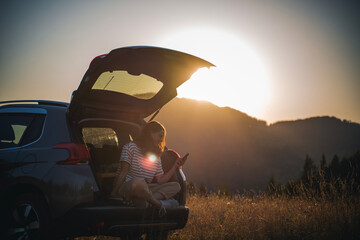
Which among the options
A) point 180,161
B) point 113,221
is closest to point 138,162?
point 180,161

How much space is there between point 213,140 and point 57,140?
7646 inches

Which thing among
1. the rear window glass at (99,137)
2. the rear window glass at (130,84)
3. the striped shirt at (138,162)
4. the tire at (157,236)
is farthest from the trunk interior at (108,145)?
the tire at (157,236)

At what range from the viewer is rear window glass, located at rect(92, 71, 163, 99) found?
4.36m

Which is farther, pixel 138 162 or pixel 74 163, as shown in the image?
pixel 138 162

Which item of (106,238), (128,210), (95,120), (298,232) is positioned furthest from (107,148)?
(298,232)

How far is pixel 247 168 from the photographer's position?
596 feet

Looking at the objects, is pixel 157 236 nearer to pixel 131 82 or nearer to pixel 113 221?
pixel 113 221

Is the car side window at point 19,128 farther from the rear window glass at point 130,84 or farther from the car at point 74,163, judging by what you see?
the rear window glass at point 130,84

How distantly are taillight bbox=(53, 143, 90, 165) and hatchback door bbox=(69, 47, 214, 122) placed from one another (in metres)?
0.47

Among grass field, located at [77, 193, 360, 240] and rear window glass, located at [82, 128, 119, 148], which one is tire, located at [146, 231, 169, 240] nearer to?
grass field, located at [77, 193, 360, 240]

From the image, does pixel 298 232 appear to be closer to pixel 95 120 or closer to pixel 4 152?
pixel 95 120

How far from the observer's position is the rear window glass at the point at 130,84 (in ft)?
14.3

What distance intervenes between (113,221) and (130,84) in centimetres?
197

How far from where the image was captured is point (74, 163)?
3.65 metres
